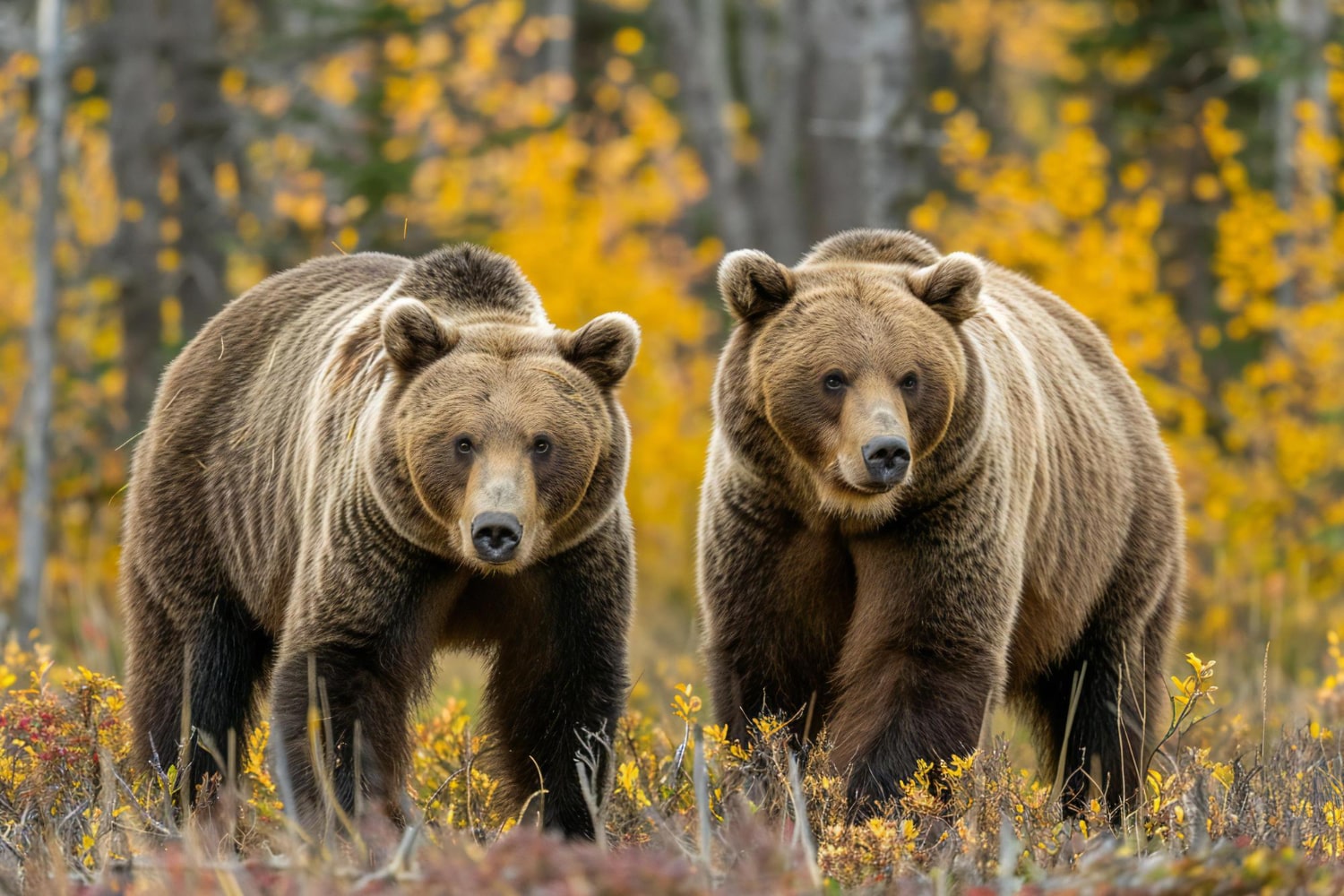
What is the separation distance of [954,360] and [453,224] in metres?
6.69

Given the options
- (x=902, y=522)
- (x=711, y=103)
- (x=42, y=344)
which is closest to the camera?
(x=902, y=522)

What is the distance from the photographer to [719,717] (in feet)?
16.6

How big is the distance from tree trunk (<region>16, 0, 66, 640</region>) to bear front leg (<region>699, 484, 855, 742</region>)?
18.0 feet

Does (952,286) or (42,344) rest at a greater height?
(952,286)

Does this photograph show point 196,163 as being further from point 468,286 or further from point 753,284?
point 753,284

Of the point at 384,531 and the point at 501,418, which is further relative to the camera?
the point at 384,531

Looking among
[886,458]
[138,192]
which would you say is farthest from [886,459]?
[138,192]

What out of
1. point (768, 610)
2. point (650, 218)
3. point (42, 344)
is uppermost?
point (650, 218)

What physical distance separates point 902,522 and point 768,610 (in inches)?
20.7

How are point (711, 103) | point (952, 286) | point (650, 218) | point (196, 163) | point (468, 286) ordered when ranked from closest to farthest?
1. point (952, 286)
2. point (468, 286)
3. point (196, 163)
4. point (650, 218)
5. point (711, 103)

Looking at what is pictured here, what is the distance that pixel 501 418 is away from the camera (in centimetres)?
446

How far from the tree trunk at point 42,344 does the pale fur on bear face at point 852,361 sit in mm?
5673

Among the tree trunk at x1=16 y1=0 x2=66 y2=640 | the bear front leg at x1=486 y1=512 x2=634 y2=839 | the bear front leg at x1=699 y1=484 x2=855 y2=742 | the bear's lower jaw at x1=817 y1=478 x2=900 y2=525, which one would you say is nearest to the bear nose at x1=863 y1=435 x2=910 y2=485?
the bear's lower jaw at x1=817 y1=478 x2=900 y2=525

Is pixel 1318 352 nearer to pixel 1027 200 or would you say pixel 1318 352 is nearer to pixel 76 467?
pixel 1027 200
